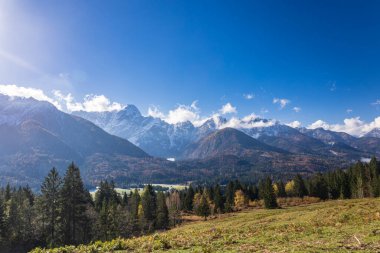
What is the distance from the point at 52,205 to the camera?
64.1 m

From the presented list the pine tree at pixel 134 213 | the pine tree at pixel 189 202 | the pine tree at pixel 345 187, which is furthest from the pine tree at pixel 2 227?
the pine tree at pixel 345 187

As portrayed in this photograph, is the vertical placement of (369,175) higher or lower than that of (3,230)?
higher

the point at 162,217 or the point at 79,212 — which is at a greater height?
the point at 79,212

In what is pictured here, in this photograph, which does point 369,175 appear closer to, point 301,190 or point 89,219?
point 301,190

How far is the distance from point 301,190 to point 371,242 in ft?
444

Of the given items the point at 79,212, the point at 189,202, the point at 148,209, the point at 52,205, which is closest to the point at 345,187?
the point at 189,202

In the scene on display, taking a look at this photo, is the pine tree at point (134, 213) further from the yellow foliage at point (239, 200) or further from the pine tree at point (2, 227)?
the yellow foliage at point (239, 200)

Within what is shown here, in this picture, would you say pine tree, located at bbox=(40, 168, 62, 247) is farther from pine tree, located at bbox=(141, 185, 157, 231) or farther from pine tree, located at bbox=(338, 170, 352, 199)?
pine tree, located at bbox=(338, 170, 352, 199)

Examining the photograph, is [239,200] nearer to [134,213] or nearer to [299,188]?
[299,188]

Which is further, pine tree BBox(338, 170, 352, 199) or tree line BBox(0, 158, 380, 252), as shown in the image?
pine tree BBox(338, 170, 352, 199)

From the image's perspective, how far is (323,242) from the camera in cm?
2234

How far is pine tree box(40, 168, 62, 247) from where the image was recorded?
63562mm

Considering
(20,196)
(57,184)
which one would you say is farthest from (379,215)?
(20,196)

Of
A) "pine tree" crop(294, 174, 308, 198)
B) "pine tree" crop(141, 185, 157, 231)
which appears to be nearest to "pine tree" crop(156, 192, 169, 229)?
"pine tree" crop(141, 185, 157, 231)
